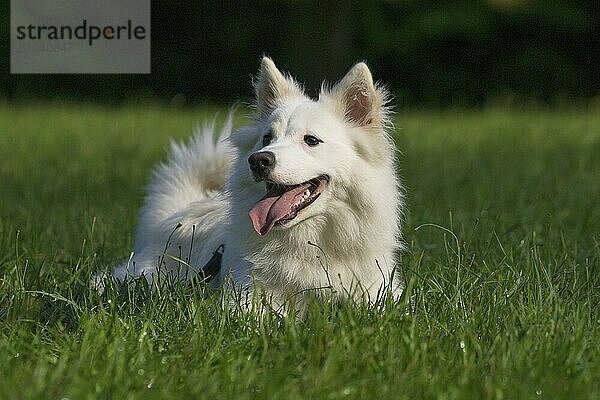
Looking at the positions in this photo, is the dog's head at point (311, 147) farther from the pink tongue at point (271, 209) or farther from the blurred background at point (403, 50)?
the blurred background at point (403, 50)

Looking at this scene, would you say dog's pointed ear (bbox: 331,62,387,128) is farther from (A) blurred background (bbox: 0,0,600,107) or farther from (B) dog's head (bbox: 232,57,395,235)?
(A) blurred background (bbox: 0,0,600,107)

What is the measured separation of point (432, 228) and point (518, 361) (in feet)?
7.50

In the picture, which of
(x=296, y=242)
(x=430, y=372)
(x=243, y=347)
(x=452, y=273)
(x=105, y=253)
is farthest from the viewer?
(x=105, y=253)

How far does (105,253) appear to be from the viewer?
4867 mm

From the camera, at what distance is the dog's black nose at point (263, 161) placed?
3348mm

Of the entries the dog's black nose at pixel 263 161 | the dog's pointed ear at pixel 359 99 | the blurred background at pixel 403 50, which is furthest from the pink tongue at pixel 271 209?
the blurred background at pixel 403 50

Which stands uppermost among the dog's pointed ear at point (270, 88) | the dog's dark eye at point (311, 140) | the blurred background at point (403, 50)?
the dog's pointed ear at point (270, 88)

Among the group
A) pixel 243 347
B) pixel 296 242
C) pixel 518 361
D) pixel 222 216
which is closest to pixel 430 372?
pixel 518 361

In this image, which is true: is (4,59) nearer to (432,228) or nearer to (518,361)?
(432,228)

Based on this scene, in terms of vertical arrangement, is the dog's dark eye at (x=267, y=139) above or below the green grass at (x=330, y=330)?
above
